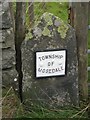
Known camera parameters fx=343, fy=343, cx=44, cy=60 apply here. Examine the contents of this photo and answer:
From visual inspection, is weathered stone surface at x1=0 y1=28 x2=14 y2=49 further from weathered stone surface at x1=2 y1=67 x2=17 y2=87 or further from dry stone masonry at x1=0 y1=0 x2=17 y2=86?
weathered stone surface at x1=2 y1=67 x2=17 y2=87

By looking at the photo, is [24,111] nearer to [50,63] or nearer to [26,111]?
[26,111]

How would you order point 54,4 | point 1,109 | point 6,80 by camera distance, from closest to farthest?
point 1,109 → point 6,80 → point 54,4

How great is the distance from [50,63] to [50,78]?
159 mm

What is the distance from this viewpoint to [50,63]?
3.49 meters

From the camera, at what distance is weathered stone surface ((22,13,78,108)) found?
3389mm

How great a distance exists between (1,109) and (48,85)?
55 cm

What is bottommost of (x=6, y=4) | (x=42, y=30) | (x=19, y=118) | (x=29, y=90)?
(x=19, y=118)

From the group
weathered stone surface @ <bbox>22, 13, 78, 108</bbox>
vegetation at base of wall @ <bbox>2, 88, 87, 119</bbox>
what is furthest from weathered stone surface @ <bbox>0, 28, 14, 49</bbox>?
vegetation at base of wall @ <bbox>2, 88, 87, 119</bbox>

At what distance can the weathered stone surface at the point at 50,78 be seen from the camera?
133 inches

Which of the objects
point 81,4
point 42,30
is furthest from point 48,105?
point 81,4

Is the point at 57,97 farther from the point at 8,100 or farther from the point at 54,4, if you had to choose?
the point at 54,4

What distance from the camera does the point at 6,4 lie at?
132 inches

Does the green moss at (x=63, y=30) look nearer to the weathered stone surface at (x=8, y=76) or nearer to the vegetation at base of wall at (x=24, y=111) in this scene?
the weathered stone surface at (x=8, y=76)

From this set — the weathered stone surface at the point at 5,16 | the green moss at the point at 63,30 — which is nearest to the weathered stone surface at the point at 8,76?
the weathered stone surface at the point at 5,16
